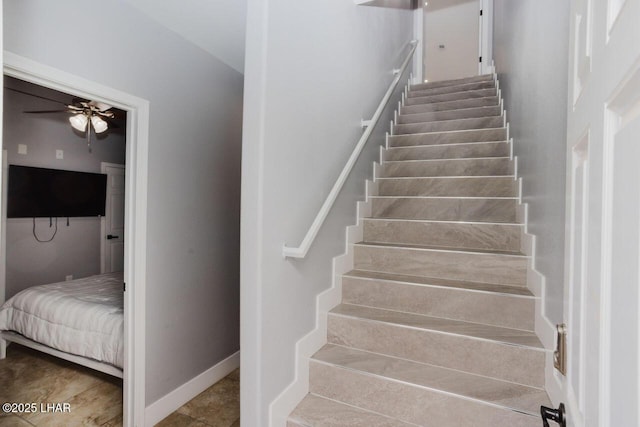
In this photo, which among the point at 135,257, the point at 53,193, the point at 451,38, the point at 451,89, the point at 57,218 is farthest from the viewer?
the point at 451,38

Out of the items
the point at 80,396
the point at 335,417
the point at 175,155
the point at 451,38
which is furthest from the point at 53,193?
the point at 451,38

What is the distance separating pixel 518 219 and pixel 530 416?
1.33 metres

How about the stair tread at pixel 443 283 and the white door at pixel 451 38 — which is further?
the white door at pixel 451 38

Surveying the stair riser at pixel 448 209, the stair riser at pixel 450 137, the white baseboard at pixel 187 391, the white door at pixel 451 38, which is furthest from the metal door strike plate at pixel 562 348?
the white door at pixel 451 38

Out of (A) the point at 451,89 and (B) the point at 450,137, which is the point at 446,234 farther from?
(A) the point at 451,89

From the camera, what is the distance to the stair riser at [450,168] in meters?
2.69

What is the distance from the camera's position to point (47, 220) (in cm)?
413

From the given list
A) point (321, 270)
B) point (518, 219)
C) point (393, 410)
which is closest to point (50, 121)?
point (321, 270)

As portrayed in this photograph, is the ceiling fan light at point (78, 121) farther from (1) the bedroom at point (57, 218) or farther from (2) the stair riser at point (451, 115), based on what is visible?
(2) the stair riser at point (451, 115)

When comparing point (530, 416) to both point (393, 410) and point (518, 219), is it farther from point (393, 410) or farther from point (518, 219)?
point (518, 219)

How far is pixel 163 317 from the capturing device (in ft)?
7.19

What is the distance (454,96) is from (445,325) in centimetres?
339

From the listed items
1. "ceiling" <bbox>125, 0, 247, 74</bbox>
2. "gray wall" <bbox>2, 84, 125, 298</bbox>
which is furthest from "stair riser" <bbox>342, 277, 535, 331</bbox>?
"gray wall" <bbox>2, 84, 125, 298</bbox>

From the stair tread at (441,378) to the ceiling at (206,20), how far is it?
81.2 inches
